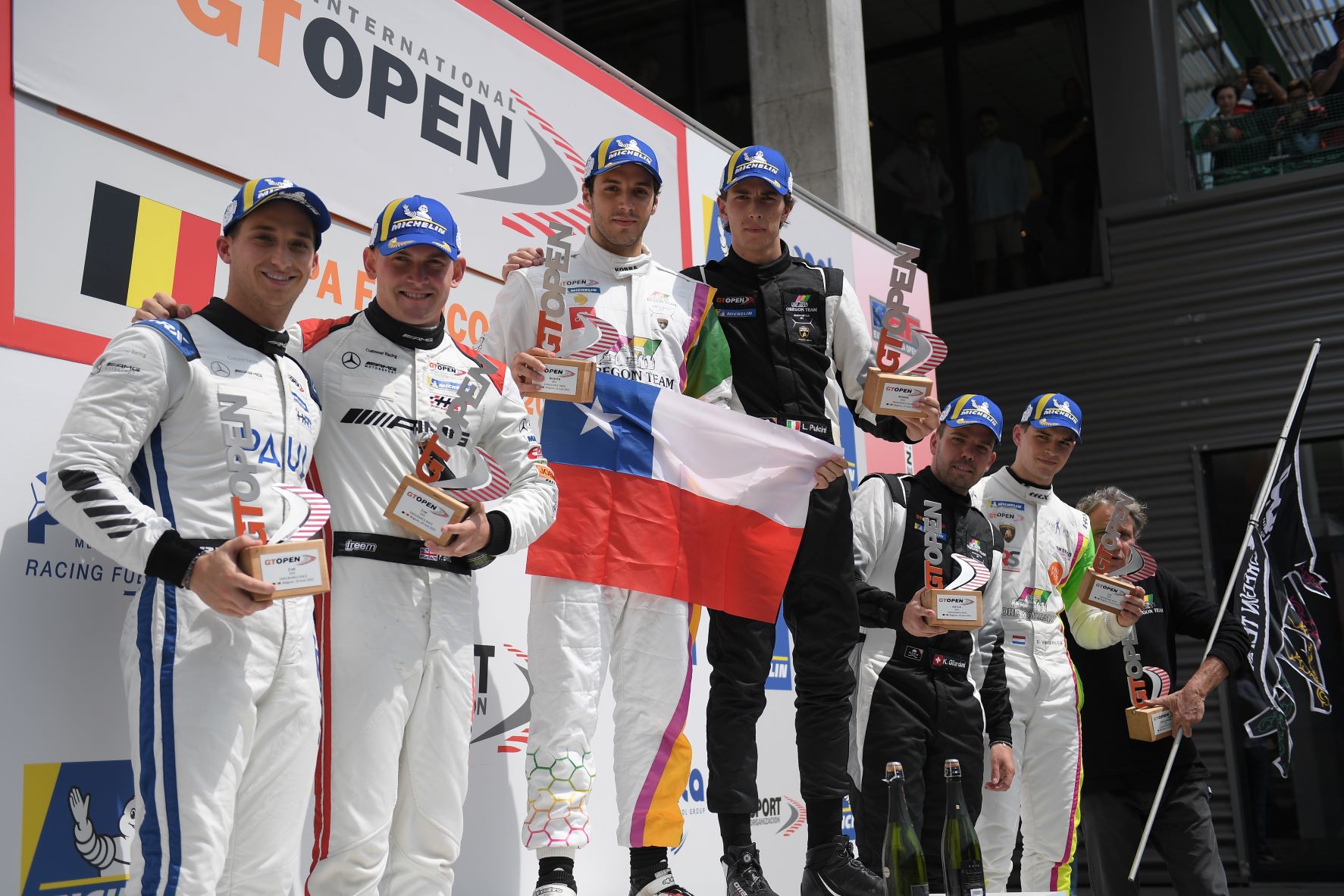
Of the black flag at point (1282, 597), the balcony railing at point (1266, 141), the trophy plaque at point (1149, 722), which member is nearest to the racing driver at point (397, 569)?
the trophy plaque at point (1149, 722)

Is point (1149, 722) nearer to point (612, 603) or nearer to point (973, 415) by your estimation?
point (973, 415)

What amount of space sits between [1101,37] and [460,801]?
33.0 feet

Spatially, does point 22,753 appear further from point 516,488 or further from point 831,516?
point 831,516

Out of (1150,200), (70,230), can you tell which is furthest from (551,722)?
(1150,200)

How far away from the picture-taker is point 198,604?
2.44 meters

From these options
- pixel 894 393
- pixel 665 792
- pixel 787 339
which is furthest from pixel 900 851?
pixel 787 339

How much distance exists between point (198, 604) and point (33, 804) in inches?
29.6

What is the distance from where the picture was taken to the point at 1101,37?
10.9 metres

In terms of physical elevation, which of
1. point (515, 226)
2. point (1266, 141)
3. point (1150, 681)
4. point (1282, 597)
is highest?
point (1266, 141)

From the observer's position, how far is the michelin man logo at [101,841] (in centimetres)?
284

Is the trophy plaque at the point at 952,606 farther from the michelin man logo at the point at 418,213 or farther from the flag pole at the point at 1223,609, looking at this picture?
the michelin man logo at the point at 418,213

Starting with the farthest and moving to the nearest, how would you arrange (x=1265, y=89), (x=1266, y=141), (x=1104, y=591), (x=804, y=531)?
(x=1265, y=89)
(x=1266, y=141)
(x=1104, y=591)
(x=804, y=531)

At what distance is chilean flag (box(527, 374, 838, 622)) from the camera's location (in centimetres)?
338

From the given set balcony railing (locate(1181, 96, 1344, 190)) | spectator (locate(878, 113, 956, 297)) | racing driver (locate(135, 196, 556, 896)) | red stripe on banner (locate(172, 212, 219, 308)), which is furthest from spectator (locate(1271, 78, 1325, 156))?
red stripe on banner (locate(172, 212, 219, 308))
